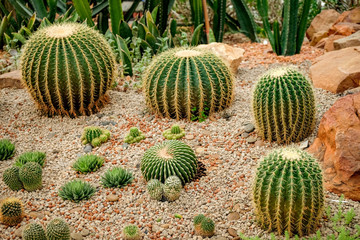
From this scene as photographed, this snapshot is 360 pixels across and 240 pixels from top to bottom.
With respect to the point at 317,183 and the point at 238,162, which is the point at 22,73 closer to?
the point at 238,162

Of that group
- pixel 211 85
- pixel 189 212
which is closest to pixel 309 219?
pixel 189 212

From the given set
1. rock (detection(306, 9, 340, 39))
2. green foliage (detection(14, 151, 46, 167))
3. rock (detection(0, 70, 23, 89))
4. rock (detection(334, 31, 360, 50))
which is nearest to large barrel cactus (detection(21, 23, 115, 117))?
green foliage (detection(14, 151, 46, 167))

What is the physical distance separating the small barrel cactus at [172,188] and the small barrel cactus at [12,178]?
1.28 meters

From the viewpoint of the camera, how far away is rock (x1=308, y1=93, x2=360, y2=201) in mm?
3139

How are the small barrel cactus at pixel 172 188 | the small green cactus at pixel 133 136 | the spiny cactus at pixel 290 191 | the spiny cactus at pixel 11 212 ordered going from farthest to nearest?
the small green cactus at pixel 133 136
the small barrel cactus at pixel 172 188
the spiny cactus at pixel 11 212
the spiny cactus at pixel 290 191

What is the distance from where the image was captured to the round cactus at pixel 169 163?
343cm

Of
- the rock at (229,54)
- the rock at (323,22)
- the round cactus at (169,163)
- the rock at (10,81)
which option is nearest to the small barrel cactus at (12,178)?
the round cactus at (169,163)

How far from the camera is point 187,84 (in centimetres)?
436

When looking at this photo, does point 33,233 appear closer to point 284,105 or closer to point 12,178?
point 12,178

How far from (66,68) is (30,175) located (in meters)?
1.46

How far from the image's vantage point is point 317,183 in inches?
107

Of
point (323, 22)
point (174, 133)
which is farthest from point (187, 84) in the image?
point (323, 22)

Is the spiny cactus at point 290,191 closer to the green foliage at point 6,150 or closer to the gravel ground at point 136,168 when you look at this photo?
the gravel ground at point 136,168

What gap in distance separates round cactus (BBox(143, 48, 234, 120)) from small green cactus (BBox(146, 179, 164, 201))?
130cm
